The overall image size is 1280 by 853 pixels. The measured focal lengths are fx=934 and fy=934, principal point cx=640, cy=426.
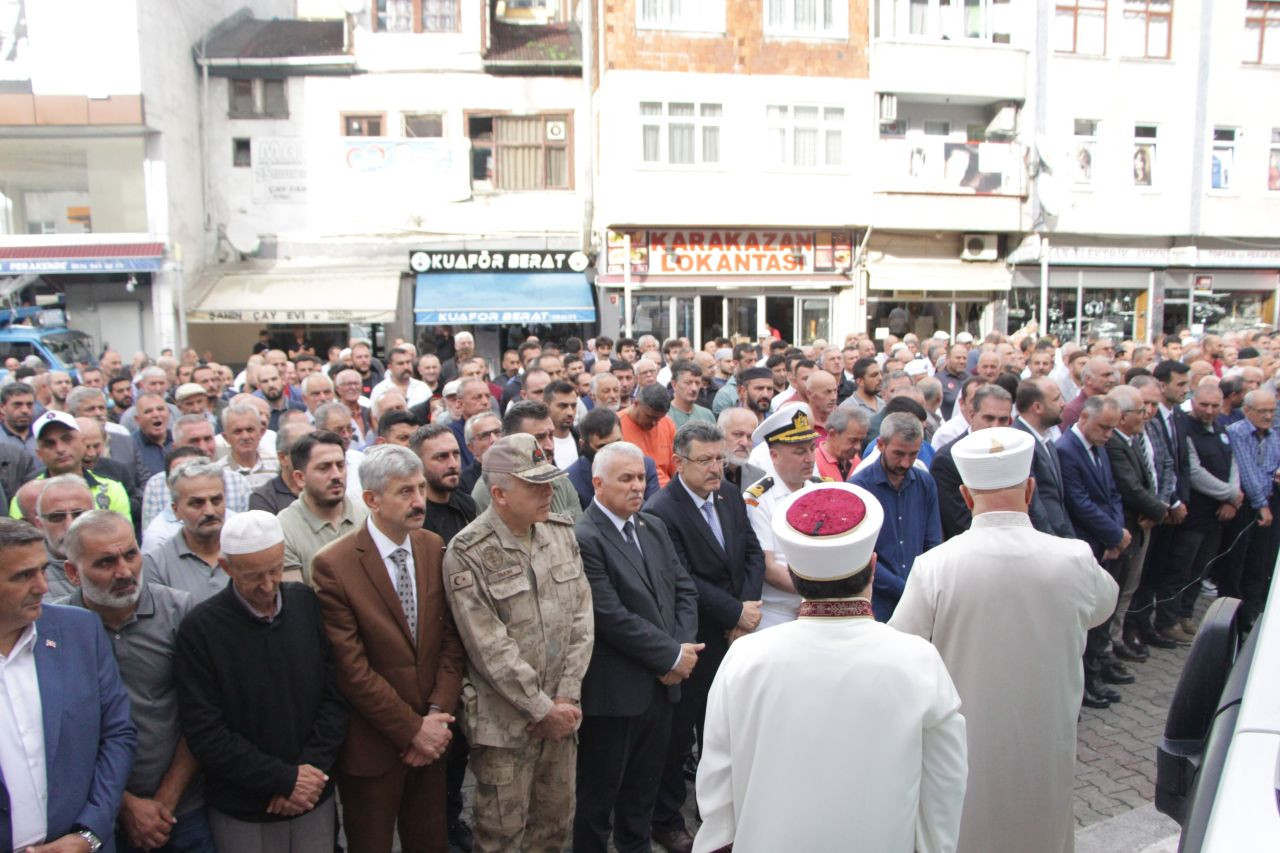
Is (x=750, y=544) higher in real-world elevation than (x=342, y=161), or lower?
lower

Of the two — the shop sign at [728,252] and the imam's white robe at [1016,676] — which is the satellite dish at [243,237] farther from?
the imam's white robe at [1016,676]

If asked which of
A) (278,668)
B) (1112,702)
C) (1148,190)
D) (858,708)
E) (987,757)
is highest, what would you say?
(1148,190)

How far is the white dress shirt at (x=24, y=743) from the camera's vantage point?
2.79 metres

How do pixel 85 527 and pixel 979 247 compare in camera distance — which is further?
pixel 979 247

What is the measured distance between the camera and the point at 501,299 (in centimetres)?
1914

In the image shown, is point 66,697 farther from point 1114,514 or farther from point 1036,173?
point 1036,173

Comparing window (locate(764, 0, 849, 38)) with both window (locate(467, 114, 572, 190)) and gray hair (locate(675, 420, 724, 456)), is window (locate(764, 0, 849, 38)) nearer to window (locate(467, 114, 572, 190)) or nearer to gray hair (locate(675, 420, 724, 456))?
window (locate(467, 114, 572, 190))

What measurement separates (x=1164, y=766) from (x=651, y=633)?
1929 mm

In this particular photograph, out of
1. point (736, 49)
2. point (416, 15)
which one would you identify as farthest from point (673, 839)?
point (416, 15)

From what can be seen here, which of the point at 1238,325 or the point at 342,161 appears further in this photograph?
the point at 1238,325

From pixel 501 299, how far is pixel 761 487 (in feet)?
49.3

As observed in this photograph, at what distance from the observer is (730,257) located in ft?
64.6

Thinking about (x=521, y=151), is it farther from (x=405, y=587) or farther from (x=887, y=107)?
(x=405, y=587)

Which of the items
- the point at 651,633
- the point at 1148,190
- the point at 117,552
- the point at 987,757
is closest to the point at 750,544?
the point at 651,633
